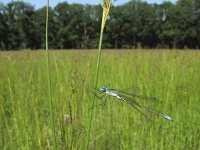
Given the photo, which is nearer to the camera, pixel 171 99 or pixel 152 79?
pixel 171 99

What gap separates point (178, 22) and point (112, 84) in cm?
3190

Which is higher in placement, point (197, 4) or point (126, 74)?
point (197, 4)

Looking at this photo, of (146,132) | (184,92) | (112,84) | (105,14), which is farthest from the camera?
(112,84)

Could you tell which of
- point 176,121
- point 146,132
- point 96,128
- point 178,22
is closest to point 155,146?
point 146,132

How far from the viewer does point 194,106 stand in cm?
216

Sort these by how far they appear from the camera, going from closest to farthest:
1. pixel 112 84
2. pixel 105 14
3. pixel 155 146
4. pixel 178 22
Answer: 1. pixel 105 14
2. pixel 155 146
3. pixel 112 84
4. pixel 178 22

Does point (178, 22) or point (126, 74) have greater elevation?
point (178, 22)

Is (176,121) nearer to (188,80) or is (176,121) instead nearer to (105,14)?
(188,80)

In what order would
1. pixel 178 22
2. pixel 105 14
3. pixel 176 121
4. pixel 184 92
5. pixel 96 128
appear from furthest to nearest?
pixel 178 22
pixel 184 92
pixel 96 128
pixel 176 121
pixel 105 14

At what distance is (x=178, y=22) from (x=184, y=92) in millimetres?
32072

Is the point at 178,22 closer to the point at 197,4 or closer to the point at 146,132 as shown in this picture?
the point at 197,4

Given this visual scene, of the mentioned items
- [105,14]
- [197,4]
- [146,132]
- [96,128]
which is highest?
[197,4]

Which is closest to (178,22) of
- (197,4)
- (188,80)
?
(197,4)

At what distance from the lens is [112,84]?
9.09ft
